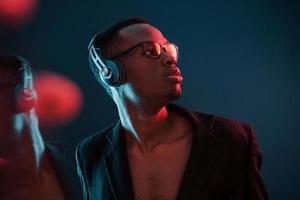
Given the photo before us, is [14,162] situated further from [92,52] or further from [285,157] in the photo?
[285,157]

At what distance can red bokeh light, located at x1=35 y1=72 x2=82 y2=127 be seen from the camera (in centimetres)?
227

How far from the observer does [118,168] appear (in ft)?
5.83

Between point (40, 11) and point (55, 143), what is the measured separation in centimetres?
74

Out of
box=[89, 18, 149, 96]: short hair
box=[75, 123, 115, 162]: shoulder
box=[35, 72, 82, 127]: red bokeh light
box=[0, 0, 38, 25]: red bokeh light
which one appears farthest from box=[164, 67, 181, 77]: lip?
box=[0, 0, 38, 25]: red bokeh light

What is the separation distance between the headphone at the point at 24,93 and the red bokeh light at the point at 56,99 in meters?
0.26

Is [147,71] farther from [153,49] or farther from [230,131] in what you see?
[230,131]

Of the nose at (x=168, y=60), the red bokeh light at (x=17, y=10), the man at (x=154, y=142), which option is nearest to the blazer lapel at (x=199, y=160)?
the man at (x=154, y=142)

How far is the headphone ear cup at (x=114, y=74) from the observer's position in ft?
5.92

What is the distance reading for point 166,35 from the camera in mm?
2365

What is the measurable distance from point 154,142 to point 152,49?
1.29 ft

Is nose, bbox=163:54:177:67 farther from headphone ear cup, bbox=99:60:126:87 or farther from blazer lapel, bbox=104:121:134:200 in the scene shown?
blazer lapel, bbox=104:121:134:200

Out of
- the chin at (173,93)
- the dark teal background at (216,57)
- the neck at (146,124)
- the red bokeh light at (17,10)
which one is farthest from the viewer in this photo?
the red bokeh light at (17,10)

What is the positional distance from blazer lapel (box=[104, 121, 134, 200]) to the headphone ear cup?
0.78ft

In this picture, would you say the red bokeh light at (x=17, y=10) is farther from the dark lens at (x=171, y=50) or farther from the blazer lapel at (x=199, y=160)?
the blazer lapel at (x=199, y=160)
